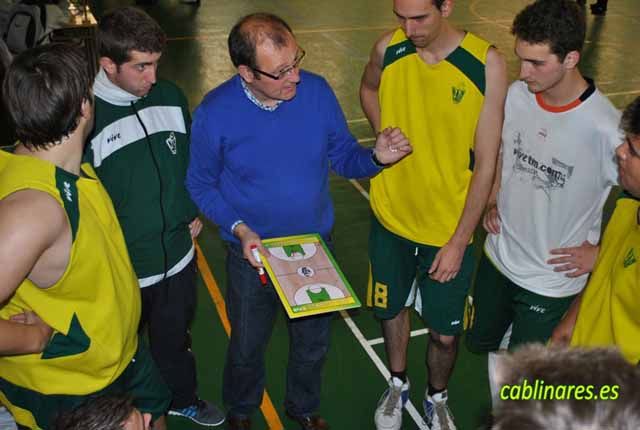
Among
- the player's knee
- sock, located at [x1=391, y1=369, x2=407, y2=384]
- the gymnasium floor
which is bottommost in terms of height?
the gymnasium floor

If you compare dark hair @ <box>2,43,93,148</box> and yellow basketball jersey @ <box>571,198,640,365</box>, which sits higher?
dark hair @ <box>2,43,93,148</box>

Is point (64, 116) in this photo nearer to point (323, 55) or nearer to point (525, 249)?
point (525, 249)

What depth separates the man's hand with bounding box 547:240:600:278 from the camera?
3559 millimetres

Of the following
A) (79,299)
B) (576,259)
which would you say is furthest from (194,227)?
(576,259)

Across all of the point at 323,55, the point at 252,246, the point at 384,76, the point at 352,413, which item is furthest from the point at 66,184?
the point at 323,55

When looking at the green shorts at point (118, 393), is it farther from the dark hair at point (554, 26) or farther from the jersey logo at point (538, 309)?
the dark hair at point (554, 26)

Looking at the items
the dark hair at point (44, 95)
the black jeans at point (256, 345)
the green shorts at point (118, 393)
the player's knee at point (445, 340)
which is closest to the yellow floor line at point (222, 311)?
the black jeans at point (256, 345)

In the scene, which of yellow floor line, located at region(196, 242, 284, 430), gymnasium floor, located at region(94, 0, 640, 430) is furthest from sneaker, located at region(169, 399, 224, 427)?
yellow floor line, located at region(196, 242, 284, 430)

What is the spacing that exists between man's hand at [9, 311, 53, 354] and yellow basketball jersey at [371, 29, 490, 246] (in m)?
2.16

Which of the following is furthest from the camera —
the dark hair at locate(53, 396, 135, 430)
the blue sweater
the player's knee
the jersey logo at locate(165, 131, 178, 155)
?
the player's knee

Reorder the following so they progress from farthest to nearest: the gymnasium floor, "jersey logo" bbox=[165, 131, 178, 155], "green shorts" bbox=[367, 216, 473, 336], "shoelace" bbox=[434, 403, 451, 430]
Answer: the gymnasium floor, "shoelace" bbox=[434, 403, 451, 430], "green shorts" bbox=[367, 216, 473, 336], "jersey logo" bbox=[165, 131, 178, 155]

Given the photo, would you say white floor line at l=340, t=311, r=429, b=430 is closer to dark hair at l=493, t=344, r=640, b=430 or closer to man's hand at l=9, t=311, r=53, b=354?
man's hand at l=9, t=311, r=53, b=354

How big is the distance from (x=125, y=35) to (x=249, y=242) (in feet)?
4.09

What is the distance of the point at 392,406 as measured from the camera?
444 centimetres
